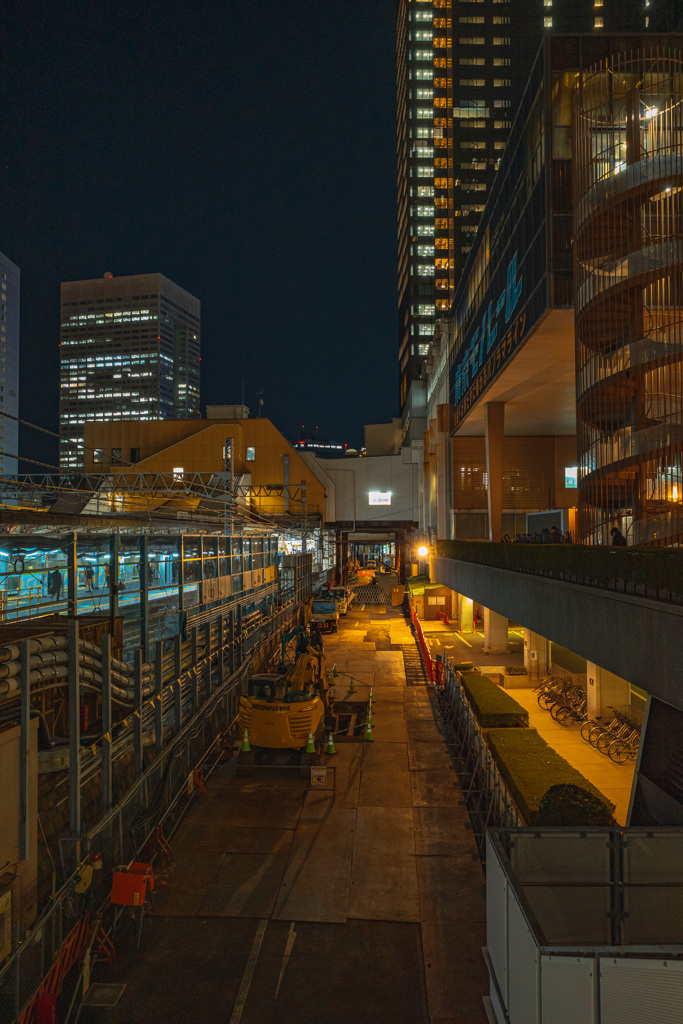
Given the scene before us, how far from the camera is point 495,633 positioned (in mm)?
29297

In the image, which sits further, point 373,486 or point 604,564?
point 373,486

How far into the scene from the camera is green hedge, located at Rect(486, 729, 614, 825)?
7996 millimetres

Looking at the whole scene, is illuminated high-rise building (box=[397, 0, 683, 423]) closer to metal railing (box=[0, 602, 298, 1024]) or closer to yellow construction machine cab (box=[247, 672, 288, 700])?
yellow construction machine cab (box=[247, 672, 288, 700])

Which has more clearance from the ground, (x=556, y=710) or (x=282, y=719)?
(x=282, y=719)

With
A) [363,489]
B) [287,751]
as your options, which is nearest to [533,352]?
[287,751]

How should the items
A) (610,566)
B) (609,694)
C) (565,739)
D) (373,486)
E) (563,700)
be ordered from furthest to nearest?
(373,486), (563,700), (609,694), (565,739), (610,566)

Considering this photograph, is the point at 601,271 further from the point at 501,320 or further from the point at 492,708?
the point at 492,708

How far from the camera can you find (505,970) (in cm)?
585

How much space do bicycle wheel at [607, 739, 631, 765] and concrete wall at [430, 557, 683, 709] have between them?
3.72 m

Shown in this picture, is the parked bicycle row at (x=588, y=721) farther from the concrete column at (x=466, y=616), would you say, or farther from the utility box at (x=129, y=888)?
the concrete column at (x=466, y=616)

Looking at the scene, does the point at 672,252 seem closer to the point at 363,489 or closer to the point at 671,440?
the point at 671,440

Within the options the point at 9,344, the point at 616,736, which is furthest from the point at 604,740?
the point at 9,344

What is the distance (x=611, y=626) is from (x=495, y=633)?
19421 millimetres

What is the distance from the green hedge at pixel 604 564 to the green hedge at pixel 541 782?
324 centimetres
